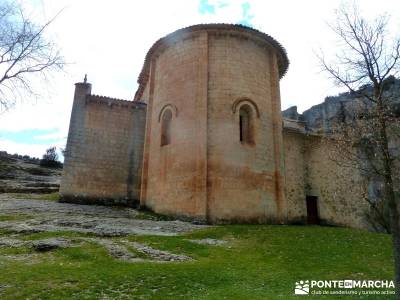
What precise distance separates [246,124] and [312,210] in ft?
27.4

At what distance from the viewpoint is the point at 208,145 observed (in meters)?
15.9

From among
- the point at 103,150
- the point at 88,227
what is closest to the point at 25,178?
the point at 103,150

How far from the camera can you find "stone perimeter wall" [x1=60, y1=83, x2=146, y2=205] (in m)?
21.2

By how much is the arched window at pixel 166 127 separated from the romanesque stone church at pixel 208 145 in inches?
2.2

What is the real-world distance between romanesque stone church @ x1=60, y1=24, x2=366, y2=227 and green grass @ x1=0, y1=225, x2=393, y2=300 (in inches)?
146

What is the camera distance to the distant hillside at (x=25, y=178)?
25688 mm

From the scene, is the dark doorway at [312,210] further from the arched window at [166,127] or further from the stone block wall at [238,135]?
the arched window at [166,127]

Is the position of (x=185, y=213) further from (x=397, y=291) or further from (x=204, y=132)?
(x=397, y=291)

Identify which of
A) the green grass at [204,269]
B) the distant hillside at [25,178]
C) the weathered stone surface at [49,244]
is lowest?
the green grass at [204,269]

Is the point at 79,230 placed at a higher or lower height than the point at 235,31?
lower

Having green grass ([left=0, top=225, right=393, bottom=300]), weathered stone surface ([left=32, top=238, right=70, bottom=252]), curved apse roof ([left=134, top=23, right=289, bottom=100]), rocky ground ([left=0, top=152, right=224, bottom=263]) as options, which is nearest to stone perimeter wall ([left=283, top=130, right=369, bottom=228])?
curved apse roof ([left=134, top=23, right=289, bottom=100])

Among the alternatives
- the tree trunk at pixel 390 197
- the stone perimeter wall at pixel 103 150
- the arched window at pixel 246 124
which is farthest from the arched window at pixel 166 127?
the tree trunk at pixel 390 197

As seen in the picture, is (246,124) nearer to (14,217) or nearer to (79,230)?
(79,230)

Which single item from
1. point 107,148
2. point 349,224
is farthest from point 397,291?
point 107,148
